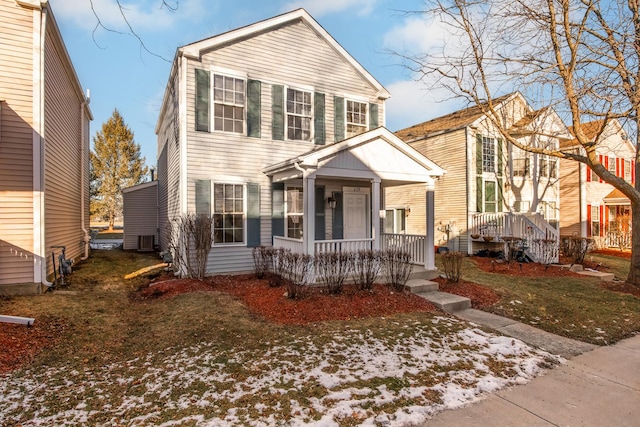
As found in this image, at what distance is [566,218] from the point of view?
62.1ft

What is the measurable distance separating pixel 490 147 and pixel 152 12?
1531cm

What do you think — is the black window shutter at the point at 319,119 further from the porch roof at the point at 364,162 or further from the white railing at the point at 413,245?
the white railing at the point at 413,245

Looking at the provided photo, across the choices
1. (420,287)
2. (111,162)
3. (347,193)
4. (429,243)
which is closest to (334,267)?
(420,287)

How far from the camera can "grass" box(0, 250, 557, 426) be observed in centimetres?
313

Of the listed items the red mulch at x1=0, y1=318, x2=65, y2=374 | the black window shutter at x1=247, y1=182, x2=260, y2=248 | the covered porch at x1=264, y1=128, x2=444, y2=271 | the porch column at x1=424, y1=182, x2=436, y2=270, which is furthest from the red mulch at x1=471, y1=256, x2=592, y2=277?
the red mulch at x1=0, y1=318, x2=65, y2=374

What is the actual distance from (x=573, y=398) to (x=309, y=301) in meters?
4.03

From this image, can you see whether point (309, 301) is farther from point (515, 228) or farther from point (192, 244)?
point (515, 228)

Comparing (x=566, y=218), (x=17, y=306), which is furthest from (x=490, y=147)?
(x=17, y=306)

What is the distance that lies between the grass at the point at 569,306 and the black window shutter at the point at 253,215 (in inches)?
239

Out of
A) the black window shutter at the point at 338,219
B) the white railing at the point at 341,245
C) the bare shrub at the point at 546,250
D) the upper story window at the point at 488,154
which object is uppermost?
the upper story window at the point at 488,154

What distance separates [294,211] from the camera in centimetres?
1007

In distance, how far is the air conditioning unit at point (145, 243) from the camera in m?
15.0

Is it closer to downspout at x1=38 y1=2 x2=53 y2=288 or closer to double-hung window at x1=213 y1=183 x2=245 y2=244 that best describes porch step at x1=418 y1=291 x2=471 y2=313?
double-hung window at x1=213 y1=183 x2=245 y2=244

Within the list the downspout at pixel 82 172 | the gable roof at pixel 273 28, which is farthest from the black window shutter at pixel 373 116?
the downspout at pixel 82 172
